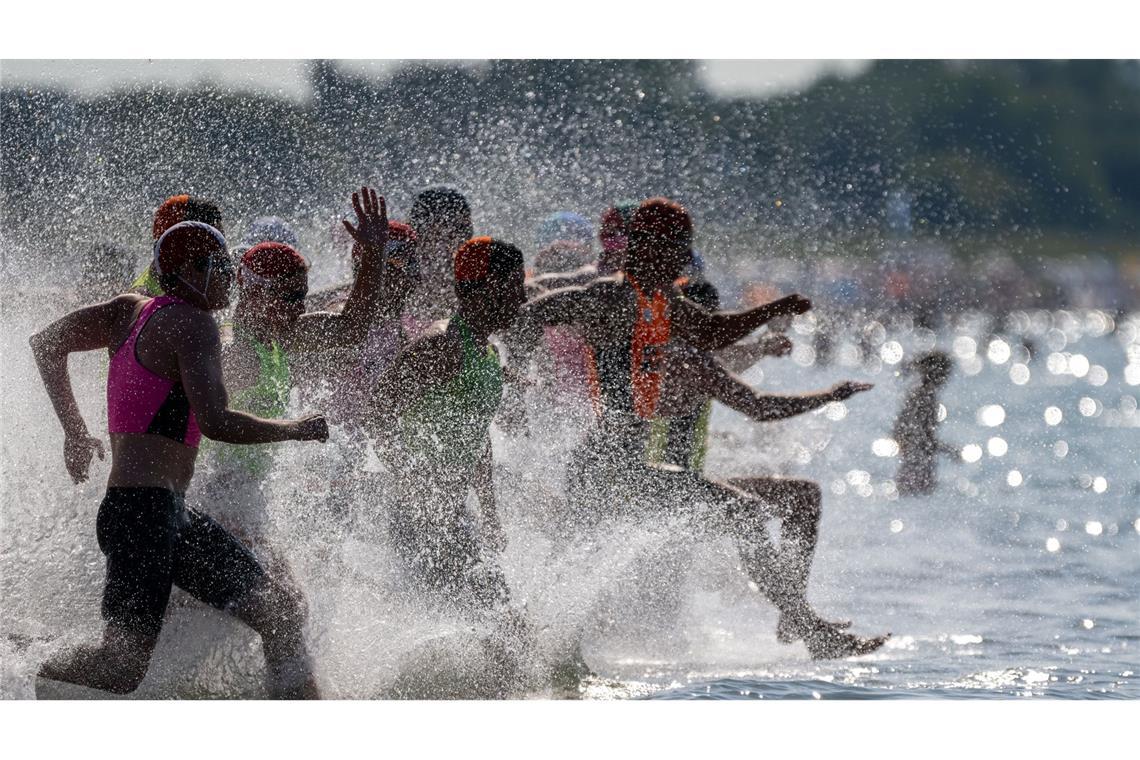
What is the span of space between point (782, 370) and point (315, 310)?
23.7 meters

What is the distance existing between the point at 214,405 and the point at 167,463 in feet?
1.21

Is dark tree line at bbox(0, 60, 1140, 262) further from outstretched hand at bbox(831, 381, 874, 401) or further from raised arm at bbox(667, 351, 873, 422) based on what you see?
outstretched hand at bbox(831, 381, 874, 401)

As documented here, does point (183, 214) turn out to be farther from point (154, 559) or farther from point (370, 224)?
point (154, 559)

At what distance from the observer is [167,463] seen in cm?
605

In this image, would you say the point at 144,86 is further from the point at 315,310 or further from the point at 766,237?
the point at 766,237

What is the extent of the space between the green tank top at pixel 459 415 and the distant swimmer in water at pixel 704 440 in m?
0.88

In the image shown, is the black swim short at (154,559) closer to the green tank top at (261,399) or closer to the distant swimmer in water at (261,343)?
the distant swimmer in water at (261,343)

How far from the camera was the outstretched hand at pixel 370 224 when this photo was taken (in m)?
6.80

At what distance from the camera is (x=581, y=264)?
8.77m

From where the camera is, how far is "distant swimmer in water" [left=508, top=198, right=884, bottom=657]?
7.44 m

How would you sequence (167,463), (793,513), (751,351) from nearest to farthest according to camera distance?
1. (167,463)
2. (793,513)
3. (751,351)

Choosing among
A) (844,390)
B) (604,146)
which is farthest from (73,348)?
(604,146)

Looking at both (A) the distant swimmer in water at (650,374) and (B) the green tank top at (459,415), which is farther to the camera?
(A) the distant swimmer in water at (650,374)

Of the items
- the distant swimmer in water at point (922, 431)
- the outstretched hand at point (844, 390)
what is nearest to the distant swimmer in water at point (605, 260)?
the outstretched hand at point (844, 390)
